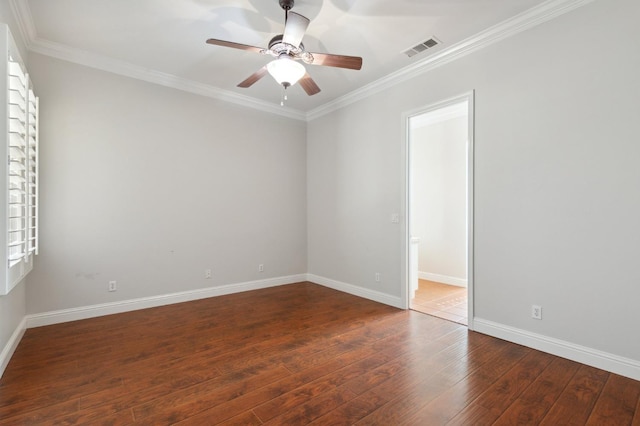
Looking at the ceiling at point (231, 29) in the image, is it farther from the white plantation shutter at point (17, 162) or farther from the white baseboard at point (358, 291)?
the white baseboard at point (358, 291)

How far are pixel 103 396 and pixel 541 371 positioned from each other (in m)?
3.18

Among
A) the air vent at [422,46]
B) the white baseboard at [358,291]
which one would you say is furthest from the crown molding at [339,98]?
the white baseboard at [358,291]

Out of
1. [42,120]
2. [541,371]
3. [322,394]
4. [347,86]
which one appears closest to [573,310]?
[541,371]

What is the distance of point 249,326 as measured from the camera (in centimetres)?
334

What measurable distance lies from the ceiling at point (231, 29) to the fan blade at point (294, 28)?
46 cm

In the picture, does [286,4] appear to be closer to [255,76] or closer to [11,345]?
[255,76]

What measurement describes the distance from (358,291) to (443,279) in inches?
73.3

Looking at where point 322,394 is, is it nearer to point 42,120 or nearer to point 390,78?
point 390,78

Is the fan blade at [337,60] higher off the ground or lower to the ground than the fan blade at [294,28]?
lower

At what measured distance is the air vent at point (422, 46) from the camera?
125 inches

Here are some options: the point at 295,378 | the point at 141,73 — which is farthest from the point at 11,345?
the point at 141,73

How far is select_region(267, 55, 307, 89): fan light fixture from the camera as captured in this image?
250 centimetres

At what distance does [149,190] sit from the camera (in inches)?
156

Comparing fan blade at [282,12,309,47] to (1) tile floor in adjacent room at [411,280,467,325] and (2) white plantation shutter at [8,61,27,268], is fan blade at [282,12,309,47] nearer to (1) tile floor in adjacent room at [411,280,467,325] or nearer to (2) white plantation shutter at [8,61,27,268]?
(2) white plantation shutter at [8,61,27,268]
